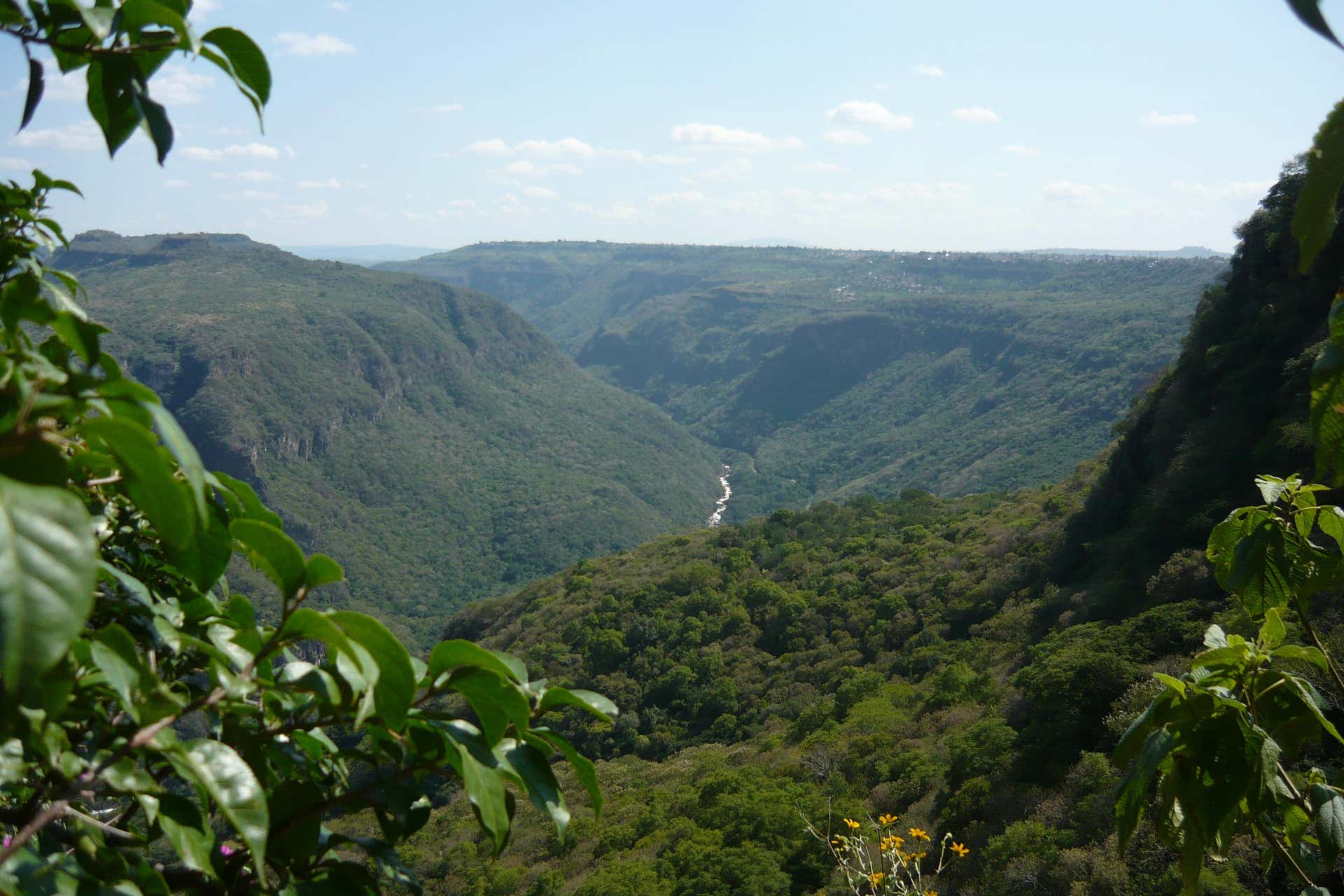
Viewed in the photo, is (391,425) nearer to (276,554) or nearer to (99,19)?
(99,19)

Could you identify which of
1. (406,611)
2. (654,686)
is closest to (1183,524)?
(654,686)

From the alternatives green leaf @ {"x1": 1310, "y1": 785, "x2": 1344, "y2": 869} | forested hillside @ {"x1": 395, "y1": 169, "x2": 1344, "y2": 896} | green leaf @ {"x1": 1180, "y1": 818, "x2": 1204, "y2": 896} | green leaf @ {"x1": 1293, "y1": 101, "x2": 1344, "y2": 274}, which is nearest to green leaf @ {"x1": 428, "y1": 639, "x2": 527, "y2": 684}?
green leaf @ {"x1": 1293, "y1": 101, "x2": 1344, "y2": 274}

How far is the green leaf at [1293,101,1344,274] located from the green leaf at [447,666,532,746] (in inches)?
35.8

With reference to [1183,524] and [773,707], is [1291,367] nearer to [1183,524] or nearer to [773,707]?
[1183,524]

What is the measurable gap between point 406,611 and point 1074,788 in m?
65.5

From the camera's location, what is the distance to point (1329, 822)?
1552 millimetres

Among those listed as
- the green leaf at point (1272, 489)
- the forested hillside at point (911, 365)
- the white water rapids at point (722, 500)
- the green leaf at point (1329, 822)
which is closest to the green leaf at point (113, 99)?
the green leaf at point (1272, 489)

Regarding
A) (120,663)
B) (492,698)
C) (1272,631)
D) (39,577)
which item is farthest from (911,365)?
(39,577)

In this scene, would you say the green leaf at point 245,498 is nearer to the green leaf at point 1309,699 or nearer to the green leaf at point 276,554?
the green leaf at point 276,554

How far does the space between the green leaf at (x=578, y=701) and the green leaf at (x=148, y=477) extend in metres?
0.48

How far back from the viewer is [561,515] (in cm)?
8412

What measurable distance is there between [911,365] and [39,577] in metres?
124

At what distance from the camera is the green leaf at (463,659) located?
3.02ft

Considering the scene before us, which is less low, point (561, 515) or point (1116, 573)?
point (1116, 573)
